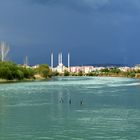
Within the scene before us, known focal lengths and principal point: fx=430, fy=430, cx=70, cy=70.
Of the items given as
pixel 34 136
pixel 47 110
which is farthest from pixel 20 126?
pixel 47 110

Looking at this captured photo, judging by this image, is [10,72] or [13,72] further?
[13,72]

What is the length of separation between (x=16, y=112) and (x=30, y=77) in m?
94.6

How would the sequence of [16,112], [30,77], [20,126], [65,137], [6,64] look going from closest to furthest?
[65,137] → [20,126] → [16,112] → [6,64] → [30,77]

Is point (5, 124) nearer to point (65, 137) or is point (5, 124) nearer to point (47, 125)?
point (47, 125)

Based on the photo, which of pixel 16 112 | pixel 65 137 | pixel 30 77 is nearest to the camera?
pixel 65 137

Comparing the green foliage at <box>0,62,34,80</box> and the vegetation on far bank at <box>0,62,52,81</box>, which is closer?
the green foliage at <box>0,62,34,80</box>

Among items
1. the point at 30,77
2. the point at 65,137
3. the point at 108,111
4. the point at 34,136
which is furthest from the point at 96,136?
the point at 30,77

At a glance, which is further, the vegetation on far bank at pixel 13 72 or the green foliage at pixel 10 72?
the vegetation on far bank at pixel 13 72

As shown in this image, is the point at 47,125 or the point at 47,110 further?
the point at 47,110

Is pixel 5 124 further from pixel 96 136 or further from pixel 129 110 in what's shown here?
pixel 129 110

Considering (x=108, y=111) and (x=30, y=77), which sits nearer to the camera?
(x=108, y=111)

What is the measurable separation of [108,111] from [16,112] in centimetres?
654

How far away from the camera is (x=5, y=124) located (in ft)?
79.8

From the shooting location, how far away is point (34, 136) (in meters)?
20.5
